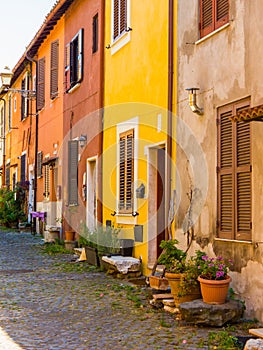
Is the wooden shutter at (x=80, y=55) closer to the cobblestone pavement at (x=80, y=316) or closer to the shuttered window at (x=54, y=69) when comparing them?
the shuttered window at (x=54, y=69)

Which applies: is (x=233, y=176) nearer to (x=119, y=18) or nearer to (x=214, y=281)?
(x=214, y=281)

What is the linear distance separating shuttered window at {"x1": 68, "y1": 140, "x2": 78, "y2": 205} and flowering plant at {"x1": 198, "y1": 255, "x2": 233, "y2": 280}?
9.44m

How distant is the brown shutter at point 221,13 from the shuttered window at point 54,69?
11322 mm

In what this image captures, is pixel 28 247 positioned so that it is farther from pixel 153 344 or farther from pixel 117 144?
pixel 153 344

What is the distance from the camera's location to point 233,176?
8.08 m

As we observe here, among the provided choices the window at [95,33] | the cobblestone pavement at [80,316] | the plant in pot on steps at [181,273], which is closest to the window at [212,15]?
the plant in pot on steps at [181,273]

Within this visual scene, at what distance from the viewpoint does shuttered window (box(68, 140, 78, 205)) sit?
1689 cm

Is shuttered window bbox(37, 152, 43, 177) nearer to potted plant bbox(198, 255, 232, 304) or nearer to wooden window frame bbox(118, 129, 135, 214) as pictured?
wooden window frame bbox(118, 129, 135, 214)

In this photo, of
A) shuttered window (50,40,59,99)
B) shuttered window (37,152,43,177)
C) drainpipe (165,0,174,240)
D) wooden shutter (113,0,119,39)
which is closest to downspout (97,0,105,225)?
wooden shutter (113,0,119,39)

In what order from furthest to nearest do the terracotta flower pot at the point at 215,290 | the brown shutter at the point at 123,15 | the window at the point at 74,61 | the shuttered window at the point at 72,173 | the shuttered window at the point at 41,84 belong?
the shuttered window at the point at 41,84 → the shuttered window at the point at 72,173 → the window at the point at 74,61 → the brown shutter at the point at 123,15 → the terracotta flower pot at the point at 215,290

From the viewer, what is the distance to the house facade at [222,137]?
7523mm

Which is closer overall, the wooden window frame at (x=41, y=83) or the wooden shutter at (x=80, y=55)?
the wooden shutter at (x=80, y=55)

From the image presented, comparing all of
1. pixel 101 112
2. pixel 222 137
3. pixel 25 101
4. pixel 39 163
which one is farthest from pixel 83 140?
pixel 25 101

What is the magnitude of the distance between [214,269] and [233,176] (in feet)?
3.95
